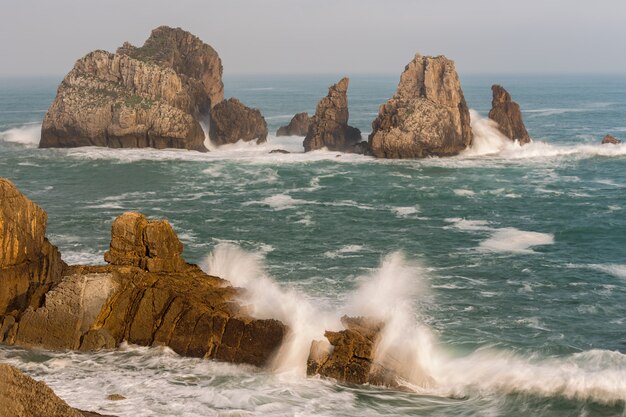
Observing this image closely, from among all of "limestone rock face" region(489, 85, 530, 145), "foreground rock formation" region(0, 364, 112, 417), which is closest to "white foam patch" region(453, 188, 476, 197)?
"limestone rock face" region(489, 85, 530, 145)

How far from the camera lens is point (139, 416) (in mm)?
26391

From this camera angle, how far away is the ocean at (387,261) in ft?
96.4

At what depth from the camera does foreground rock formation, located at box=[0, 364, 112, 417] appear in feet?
55.9

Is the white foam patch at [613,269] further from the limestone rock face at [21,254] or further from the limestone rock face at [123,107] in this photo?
the limestone rock face at [123,107]

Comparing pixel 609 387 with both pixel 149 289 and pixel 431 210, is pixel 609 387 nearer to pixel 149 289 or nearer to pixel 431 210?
pixel 149 289

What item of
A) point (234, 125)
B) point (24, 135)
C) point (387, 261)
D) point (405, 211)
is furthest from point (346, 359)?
point (24, 135)

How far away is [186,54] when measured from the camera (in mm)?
124562

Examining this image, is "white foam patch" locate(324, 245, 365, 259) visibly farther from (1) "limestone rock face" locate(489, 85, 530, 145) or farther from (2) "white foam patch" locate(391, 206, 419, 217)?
(1) "limestone rock face" locate(489, 85, 530, 145)

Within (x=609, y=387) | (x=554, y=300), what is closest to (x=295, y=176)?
(x=554, y=300)

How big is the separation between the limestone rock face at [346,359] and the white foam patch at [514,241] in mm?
23189

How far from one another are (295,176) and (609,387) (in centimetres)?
5670

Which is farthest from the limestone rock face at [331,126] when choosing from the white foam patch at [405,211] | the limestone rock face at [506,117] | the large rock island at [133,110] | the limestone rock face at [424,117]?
the white foam patch at [405,211]

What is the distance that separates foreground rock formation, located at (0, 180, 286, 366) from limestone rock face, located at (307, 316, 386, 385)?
207 centimetres

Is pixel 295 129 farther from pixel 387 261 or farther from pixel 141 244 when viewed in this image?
pixel 141 244
